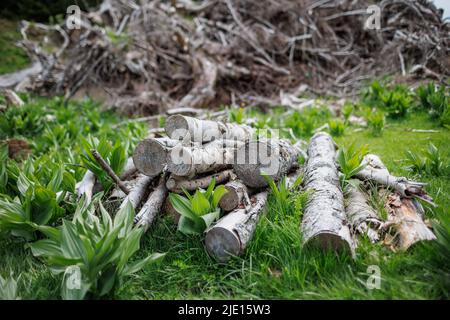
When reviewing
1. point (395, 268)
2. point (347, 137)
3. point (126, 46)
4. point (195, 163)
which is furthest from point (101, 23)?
point (395, 268)

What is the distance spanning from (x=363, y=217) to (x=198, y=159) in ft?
4.75

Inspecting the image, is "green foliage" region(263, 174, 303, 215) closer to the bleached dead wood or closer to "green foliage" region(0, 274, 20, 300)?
"green foliage" region(0, 274, 20, 300)

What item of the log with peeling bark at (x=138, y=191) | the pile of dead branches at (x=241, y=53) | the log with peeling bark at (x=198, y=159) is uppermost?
the pile of dead branches at (x=241, y=53)

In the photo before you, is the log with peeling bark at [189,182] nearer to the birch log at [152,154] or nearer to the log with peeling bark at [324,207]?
the birch log at [152,154]

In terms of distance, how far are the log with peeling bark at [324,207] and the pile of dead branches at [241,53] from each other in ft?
15.4

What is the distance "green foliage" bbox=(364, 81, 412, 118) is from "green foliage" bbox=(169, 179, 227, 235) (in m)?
4.88

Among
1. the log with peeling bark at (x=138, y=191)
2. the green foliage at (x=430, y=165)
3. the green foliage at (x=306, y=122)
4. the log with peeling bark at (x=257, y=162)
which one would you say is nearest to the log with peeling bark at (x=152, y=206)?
the log with peeling bark at (x=138, y=191)

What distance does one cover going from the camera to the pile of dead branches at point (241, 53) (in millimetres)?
8188

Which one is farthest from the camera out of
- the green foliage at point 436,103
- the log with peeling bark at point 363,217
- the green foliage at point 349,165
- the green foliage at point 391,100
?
the green foliage at point 391,100

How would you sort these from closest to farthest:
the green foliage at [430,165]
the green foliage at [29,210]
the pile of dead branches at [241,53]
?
the green foliage at [29,210], the green foliage at [430,165], the pile of dead branches at [241,53]

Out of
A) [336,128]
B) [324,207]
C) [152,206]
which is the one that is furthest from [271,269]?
[336,128]

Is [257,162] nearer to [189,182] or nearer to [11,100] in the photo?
[189,182]

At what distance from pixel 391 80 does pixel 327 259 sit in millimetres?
6864
